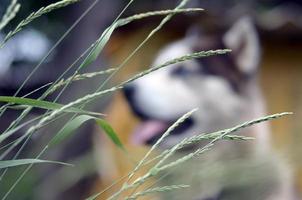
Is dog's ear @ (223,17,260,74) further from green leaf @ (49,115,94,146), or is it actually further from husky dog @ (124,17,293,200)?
green leaf @ (49,115,94,146)

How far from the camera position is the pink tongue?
403 centimetres

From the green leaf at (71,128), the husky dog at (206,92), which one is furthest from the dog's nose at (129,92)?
the green leaf at (71,128)

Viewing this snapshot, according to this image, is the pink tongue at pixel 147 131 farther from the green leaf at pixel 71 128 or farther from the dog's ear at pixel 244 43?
the green leaf at pixel 71 128

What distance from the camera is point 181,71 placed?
13.4 ft

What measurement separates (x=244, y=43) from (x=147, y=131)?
66cm

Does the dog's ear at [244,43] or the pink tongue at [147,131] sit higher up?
the dog's ear at [244,43]

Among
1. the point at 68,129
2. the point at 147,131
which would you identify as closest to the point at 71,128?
the point at 68,129

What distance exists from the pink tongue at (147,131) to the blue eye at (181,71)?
10.2 inches

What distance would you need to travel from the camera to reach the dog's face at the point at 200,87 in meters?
4.01

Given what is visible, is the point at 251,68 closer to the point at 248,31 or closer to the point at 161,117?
the point at 248,31

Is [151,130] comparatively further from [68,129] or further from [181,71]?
[68,129]

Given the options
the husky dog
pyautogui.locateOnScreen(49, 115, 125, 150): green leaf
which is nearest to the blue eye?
the husky dog

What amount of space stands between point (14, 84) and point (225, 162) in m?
3.91

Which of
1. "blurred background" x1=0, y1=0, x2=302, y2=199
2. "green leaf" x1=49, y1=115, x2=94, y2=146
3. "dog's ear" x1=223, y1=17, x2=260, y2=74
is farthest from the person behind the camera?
"dog's ear" x1=223, y1=17, x2=260, y2=74
